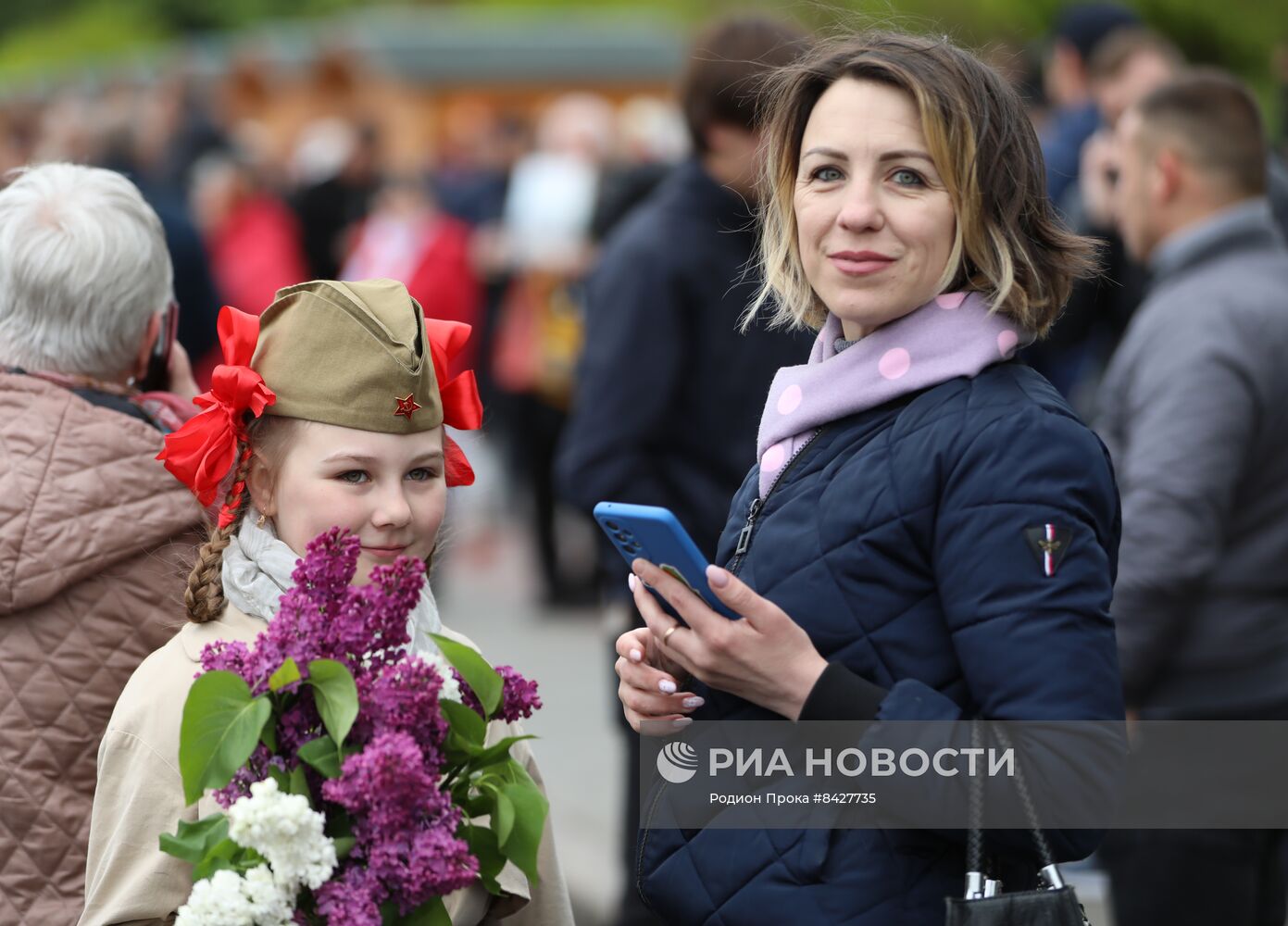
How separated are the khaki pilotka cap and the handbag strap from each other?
3.23 feet

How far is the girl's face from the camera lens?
2.70 metres

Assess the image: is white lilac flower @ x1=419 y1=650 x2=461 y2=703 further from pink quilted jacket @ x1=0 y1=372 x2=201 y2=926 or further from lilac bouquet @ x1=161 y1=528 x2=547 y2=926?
pink quilted jacket @ x1=0 y1=372 x2=201 y2=926

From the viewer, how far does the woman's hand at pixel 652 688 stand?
256cm

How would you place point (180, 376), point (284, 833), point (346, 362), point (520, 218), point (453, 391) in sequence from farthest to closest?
point (520, 218) < point (180, 376) < point (453, 391) < point (346, 362) < point (284, 833)

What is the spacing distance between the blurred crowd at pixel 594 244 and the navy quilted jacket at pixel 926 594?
565mm

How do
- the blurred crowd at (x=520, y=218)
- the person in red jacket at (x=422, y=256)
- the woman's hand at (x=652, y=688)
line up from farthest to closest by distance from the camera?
the person in red jacket at (x=422, y=256), the blurred crowd at (x=520, y=218), the woman's hand at (x=652, y=688)

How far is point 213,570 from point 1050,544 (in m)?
1.28

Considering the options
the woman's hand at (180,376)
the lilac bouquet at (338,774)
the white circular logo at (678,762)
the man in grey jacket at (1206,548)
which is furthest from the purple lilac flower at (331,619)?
the man in grey jacket at (1206,548)

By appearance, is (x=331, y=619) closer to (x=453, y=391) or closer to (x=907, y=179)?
(x=453, y=391)

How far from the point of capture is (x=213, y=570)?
275 centimetres

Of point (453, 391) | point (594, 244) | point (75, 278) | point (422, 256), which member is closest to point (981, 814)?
point (453, 391)

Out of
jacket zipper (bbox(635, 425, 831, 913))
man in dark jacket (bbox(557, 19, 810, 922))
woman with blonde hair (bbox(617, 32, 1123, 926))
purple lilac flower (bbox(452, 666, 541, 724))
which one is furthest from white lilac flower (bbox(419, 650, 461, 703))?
man in dark jacket (bbox(557, 19, 810, 922))

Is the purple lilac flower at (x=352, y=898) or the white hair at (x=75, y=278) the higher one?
the white hair at (x=75, y=278)

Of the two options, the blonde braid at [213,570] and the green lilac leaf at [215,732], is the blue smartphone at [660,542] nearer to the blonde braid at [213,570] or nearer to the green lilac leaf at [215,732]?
the green lilac leaf at [215,732]
